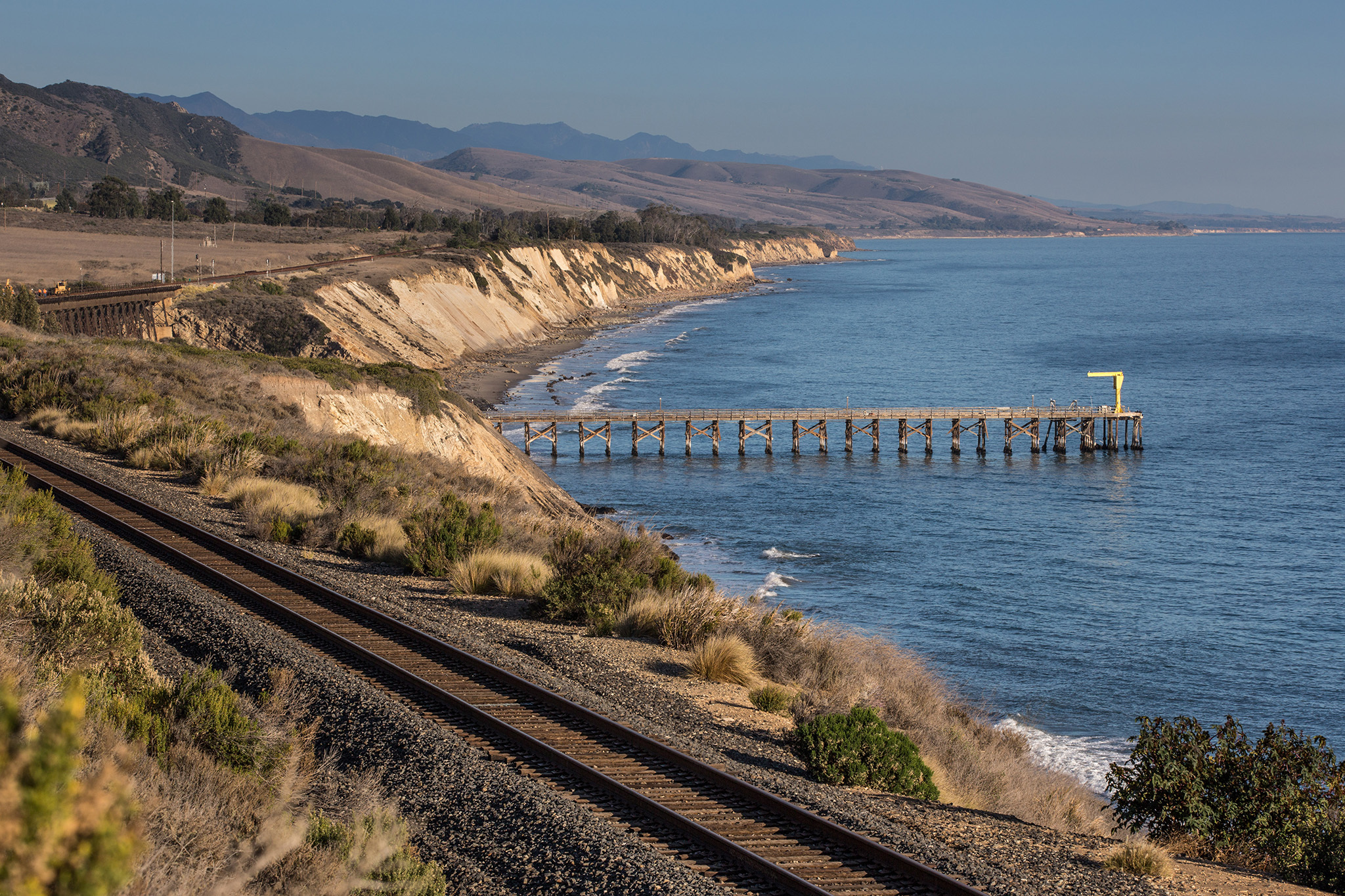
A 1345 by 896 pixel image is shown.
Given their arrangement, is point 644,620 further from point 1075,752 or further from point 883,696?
point 1075,752

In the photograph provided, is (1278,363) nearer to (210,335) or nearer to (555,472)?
(555,472)

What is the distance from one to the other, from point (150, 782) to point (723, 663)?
818 cm

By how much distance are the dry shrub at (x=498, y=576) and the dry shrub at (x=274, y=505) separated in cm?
319

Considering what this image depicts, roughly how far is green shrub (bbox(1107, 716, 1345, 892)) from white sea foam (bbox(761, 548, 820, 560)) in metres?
24.8

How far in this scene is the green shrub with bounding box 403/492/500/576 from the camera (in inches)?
702

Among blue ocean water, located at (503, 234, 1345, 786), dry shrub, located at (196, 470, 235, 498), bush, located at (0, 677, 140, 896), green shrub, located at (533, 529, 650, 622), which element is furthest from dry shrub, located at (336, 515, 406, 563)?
bush, located at (0, 677, 140, 896)

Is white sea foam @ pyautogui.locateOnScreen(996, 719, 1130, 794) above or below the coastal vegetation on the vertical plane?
below

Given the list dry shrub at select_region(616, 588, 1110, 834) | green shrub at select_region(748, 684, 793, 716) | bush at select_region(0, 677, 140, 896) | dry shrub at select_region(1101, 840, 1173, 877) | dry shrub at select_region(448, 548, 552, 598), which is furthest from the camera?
dry shrub at select_region(448, 548, 552, 598)

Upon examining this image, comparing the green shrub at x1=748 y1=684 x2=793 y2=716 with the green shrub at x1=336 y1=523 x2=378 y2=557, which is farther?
A: the green shrub at x1=336 y1=523 x2=378 y2=557

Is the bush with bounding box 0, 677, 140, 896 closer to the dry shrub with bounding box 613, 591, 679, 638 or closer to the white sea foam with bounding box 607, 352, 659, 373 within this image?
the dry shrub with bounding box 613, 591, 679, 638

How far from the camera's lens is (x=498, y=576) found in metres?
17.2

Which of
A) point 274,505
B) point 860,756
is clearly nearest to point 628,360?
point 274,505

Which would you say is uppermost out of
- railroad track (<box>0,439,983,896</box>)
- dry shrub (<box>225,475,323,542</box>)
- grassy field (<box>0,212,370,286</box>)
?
grassy field (<box>0,212,370,286</box>)

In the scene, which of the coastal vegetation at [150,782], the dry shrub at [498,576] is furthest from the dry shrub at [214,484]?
the coastal vegetation at [150,782]
